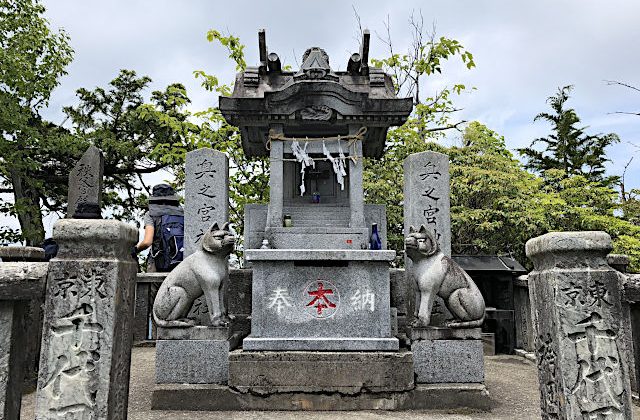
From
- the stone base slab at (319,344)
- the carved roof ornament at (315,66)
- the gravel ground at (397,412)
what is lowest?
the gravel ground at (397,412)

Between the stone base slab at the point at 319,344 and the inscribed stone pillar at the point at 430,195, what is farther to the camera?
the inscribed stone pillar at the point at 430,195

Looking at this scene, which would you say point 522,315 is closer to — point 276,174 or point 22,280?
point 276,174

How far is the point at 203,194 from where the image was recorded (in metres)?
6.64

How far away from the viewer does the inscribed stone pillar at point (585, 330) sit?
2631 mm

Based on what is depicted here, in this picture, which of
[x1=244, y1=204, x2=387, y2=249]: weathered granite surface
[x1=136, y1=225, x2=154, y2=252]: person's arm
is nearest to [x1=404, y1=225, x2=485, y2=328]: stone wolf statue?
[x1=244, y1=204, x2=387, y2=249]: weathered granite surface

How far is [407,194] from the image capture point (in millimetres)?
6434

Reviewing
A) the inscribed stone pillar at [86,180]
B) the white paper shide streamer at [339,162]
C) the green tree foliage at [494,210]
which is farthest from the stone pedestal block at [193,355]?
the green tree foliage at [494,210]

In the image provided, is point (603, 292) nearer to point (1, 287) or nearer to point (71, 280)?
point (71, 280)

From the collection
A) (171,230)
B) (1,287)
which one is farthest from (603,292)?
(171,230)

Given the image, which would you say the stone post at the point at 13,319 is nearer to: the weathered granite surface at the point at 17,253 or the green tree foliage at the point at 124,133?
the weathered granite surface at the point at 17,253

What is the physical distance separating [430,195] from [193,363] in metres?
3.71

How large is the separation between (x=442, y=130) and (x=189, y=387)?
466 inches

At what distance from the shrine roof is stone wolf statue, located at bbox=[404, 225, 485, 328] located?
199 centimetres

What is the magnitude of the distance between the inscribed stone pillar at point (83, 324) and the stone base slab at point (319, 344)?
8.24 feet
